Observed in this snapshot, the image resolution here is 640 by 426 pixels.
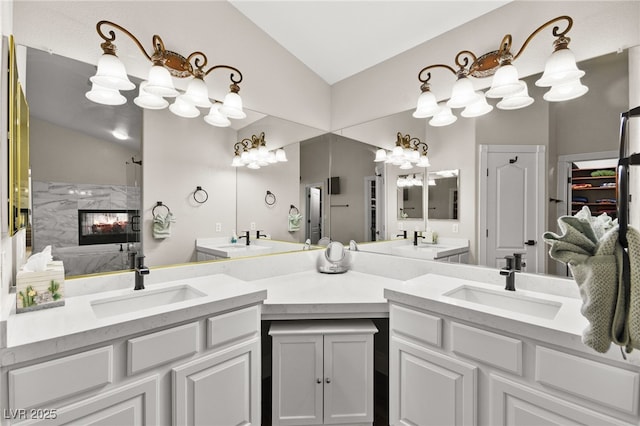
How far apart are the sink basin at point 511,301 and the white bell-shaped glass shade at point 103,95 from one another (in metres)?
2.07

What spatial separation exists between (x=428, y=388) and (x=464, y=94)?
1.67 metres

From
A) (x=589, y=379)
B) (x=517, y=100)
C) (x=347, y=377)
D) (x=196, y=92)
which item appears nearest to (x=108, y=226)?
(x=196, y=92)

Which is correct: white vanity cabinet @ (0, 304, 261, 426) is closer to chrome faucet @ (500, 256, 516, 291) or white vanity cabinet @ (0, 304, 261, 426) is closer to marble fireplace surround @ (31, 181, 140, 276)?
marble fireplace surround @ (31, 181, 140, 276)

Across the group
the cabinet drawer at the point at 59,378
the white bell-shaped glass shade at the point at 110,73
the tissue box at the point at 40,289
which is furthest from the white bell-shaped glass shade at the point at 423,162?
the tissue box at the point at 40,289

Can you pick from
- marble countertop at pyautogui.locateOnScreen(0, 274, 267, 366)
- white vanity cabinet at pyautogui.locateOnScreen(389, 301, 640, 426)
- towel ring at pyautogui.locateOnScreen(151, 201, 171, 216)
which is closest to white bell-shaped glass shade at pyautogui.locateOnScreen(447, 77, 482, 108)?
white vanity cabinet at pyautogui.locateOnScreen(389, 301, 640, 426)

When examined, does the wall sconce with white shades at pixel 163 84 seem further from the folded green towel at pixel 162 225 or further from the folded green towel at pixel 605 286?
the folded green towel at pixel 605 286

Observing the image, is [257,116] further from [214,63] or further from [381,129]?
[381,129]

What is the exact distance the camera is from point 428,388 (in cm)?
149

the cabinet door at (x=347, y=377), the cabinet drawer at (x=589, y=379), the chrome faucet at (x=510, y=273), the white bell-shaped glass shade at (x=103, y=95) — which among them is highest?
the white bell-shaped glass shade at (x=103, y=95)

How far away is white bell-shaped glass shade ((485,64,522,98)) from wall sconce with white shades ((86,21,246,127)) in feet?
5.20

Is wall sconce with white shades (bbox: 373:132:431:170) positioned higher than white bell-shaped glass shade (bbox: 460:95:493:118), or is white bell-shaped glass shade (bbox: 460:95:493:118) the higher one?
white bell-shaped glass shade (bbox: 460:95:493:118)

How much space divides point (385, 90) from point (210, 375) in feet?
7.80

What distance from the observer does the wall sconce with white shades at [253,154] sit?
2180 millimetres

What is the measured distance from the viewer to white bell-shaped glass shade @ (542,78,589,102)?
4.91ft
